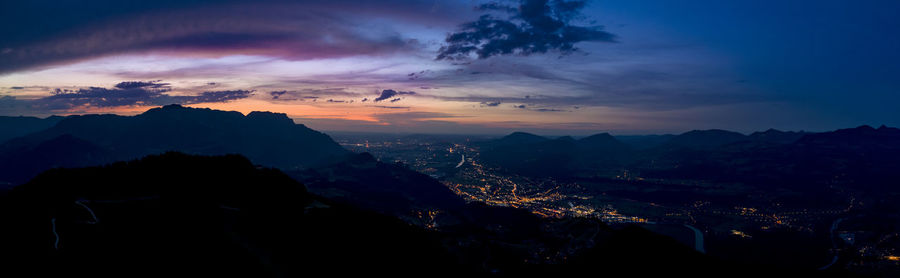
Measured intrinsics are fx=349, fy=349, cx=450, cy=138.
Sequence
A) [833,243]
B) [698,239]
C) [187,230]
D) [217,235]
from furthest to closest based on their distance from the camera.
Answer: [698,239]
[833,243]
[217,235]
[187,230]

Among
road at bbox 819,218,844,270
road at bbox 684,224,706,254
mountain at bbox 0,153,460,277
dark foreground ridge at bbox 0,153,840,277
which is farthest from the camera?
road at bbox 684,224,706,254

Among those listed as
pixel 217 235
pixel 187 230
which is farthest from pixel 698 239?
pixel 187 230

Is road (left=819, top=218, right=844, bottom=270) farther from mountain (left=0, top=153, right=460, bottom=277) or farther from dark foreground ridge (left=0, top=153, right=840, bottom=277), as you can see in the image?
mountain (left=0, top=153, right=460, bottom=277)

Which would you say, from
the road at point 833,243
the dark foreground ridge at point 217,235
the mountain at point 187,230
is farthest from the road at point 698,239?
the mountain at point 187,230

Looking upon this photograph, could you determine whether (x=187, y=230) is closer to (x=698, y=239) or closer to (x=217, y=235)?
(x=217, y=235)

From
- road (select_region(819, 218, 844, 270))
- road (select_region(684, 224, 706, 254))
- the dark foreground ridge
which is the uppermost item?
the dark foreground ridge

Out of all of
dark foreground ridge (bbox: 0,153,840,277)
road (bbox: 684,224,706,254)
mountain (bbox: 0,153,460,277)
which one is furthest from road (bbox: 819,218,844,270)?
mountain (bbox: 0,153,460,277)

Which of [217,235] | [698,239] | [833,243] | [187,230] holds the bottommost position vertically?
[698,239]

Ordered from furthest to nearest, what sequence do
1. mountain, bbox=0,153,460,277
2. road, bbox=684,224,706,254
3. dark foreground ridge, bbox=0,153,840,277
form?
road, bbox=684,224,706,254
dark foreground ridge, bbox=0,153,840,277
mountain, bbox=0,153,460,277

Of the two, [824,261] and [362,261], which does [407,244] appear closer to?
[362,261]

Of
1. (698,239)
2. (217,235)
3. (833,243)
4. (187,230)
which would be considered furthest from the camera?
(698,239)

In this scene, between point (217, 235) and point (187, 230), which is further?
point (217, 235)

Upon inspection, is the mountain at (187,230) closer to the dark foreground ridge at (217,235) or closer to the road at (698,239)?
the dark foreground ridge at (217,235)
